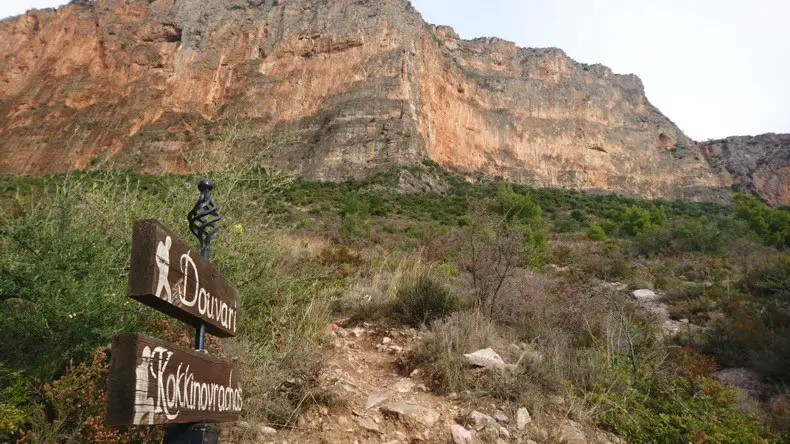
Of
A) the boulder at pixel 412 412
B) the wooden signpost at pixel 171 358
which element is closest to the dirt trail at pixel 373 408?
the boulder at pixel 412 412

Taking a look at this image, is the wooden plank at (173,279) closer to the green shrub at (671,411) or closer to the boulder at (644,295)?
the green shrub at (671,411)

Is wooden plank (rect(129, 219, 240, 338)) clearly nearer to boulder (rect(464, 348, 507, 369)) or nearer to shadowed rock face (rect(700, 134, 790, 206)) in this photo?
boulder (rect(464, 348, 507, 369))

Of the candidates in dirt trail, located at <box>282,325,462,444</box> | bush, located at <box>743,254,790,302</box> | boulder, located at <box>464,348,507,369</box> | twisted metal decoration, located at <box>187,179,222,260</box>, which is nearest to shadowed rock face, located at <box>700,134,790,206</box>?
bush, located at <box>743,254,790,302</box>

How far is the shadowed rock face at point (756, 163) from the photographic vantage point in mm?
60438

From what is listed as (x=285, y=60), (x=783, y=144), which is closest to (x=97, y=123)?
(x=285, y=60)

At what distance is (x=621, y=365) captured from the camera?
11.4 ft

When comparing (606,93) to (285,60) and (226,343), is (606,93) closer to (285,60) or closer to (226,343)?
(285,60)

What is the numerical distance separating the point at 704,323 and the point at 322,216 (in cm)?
1771

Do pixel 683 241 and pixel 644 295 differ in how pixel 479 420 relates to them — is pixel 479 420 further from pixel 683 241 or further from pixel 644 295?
pixel 683 241

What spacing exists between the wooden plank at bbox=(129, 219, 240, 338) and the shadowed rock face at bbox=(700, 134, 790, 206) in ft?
244

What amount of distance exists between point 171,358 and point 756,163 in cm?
8243

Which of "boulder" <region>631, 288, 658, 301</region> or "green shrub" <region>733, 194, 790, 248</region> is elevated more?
"green shrub" <region>733, 194, 790, 248</region>

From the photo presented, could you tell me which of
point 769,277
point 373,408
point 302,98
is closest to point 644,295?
point 769,277

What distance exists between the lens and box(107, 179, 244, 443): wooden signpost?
1115mm
